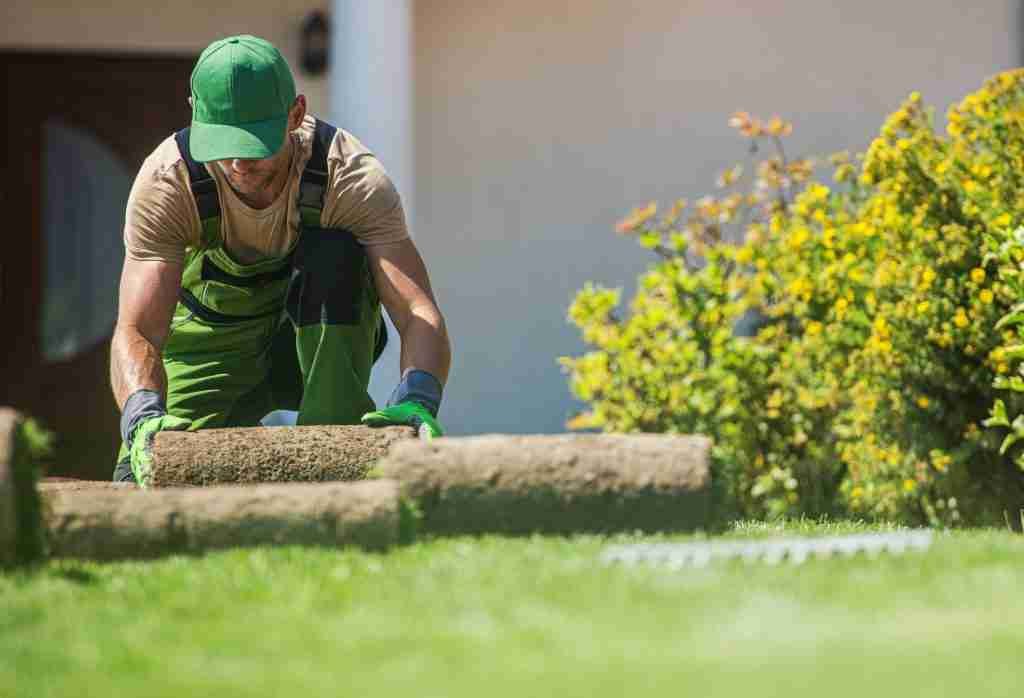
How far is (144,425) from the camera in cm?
464

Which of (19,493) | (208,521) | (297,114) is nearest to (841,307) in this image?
(297,114)

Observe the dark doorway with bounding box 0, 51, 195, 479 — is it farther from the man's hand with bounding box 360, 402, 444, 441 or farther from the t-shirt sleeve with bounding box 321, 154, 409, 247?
the man's hand with bounding box 360, 402, 444, 441

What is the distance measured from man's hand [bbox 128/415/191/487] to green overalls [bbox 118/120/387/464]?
46 cm

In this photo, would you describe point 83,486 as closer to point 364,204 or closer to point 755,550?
point 364,204

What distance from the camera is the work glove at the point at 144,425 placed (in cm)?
450

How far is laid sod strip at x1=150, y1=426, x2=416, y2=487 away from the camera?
4398 millimetres

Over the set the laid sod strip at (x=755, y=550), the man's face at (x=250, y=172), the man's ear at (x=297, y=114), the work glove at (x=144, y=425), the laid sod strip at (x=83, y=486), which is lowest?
the laid sod strip at (x=83, y=486)

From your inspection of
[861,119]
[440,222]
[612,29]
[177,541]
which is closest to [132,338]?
[177,541]

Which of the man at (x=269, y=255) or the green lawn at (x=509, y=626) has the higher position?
the man at (x=269, y=255)

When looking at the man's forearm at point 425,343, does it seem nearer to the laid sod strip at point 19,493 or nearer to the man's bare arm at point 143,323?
the man's bare arm at point 143,323

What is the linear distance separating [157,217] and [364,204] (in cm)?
62

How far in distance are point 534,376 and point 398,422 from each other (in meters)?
4.34

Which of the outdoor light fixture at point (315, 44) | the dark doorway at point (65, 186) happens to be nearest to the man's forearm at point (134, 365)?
the outdoor light fixture at point (315, 44)

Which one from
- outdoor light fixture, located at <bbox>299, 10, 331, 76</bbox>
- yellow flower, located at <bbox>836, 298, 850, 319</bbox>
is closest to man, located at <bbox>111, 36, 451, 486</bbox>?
yellow flower, located at <bbox>836, 298, 850, 319</bbox>
